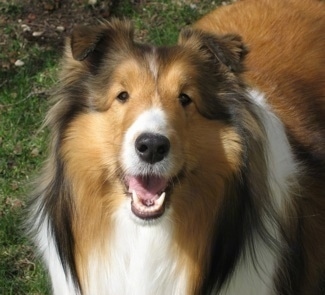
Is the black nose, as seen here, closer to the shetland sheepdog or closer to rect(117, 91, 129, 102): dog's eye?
the shetland sheepdog

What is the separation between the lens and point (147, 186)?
9.66ft

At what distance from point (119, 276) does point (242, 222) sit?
59cm

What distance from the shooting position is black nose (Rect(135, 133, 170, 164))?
2.68 meters

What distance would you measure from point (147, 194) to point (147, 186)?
0.04 metres

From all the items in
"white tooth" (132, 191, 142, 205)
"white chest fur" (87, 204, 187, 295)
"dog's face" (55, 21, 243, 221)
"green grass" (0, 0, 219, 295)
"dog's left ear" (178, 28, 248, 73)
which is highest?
"dog's left ear" (178, 28, 248, 73)

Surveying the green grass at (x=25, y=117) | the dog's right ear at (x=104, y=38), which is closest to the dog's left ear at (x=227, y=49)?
the dog's right ear at (x=104, y=38)

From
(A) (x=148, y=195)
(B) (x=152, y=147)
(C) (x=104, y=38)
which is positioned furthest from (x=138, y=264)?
(C) (x=104, y=38)

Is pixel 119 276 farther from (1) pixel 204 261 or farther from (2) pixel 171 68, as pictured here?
(2) pixel 171 68

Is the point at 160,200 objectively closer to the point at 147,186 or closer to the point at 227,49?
the point at 147,186

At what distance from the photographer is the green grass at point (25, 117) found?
13.7 ft

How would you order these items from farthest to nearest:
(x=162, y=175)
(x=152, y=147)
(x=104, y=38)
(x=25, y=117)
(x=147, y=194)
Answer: (x=25, y=117)
(x=104, y=38)
(x=147, y=194)
(x=162, y=175)
(x=152, y=147)

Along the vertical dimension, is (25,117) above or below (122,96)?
below

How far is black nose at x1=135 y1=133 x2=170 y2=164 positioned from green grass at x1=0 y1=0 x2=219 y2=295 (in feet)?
4.54

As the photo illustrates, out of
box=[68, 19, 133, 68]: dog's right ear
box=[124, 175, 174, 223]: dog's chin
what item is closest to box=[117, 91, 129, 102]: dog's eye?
box=[68, 19, 133, 68]: dog's right ear
